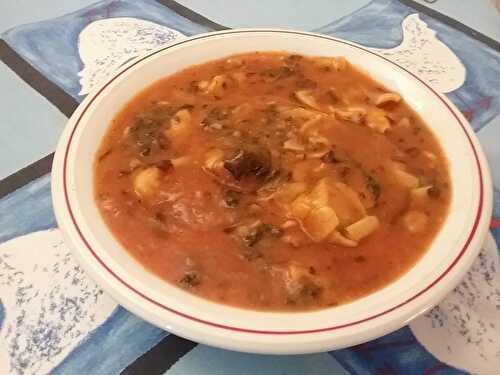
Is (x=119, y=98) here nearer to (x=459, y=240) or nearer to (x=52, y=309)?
(x=52, y=309)

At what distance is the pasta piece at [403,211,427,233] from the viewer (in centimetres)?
124

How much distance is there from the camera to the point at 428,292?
1.06 metres

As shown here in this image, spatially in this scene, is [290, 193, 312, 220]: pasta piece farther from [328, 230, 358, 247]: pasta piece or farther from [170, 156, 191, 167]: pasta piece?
[170, 156, 191, 167]: pasta piece

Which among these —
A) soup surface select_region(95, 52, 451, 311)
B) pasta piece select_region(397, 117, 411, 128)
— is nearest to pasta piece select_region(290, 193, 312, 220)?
soup surface select_region(95, 52, 451, 311)

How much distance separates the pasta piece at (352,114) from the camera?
4.84 feet

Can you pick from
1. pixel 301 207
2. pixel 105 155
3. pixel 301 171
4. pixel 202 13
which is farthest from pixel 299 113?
pixel 202 13

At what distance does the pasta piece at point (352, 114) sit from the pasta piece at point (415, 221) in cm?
31

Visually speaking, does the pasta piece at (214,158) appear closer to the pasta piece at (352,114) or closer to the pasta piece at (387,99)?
the pasta piece at (352,114)

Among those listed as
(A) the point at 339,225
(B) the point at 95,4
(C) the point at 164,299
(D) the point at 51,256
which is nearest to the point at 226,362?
(C) the point at 164,299

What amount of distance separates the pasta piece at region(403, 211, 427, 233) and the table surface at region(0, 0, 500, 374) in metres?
0.59

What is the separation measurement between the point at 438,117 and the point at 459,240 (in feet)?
1.37

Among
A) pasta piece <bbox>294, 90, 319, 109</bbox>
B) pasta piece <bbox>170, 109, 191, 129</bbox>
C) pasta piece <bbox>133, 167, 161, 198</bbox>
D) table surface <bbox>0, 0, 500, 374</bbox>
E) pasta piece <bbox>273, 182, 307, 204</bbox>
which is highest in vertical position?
pasta piece <bbox>294, 90, 319, 109</bbox>

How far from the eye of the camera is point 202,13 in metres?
2.20

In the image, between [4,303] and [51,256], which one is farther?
[51,256]
